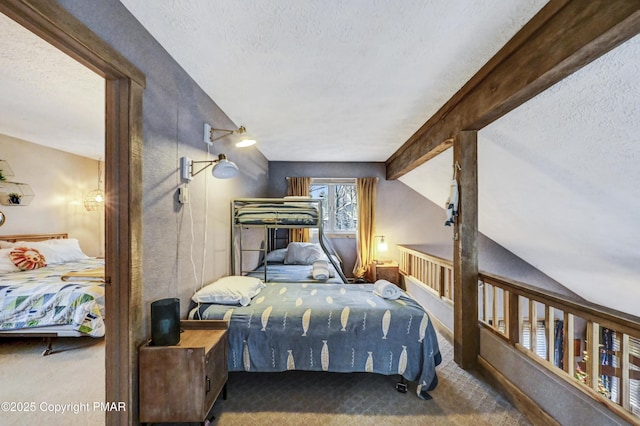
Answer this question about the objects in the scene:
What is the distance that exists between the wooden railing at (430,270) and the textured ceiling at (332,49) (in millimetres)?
1857

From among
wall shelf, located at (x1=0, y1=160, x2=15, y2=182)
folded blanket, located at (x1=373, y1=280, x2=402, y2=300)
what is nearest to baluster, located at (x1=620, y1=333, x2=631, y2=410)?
folded blanket, located at (x1=373, y1=280, x2=402, y2=300)

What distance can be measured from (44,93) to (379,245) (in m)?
4.55

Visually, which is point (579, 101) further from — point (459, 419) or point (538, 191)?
point (459, 419)

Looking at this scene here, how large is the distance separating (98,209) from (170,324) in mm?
4633

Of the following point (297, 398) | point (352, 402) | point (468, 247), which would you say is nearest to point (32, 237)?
point (297, 398)

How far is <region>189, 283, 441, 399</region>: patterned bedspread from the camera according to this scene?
6.35 feet

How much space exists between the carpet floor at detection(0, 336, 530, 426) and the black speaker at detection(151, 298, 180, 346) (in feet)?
2.17

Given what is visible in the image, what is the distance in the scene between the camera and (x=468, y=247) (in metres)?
2.27

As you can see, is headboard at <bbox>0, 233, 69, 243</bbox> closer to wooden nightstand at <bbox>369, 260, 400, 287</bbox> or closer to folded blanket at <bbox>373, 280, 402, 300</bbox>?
folded blanket at <bbox>373, 280, 402, 300</bbox>

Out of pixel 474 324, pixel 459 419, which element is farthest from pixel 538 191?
pixel 459 419

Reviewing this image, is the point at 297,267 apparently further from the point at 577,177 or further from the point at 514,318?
the point at 577,177

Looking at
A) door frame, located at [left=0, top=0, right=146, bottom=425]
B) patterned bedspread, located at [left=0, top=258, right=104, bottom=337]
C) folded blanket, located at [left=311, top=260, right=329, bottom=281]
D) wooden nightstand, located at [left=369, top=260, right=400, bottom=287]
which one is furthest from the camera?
wooden nightstand, located at [left=369, top=260, right=400, bottom=287]

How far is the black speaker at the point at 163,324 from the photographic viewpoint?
4.91 feet

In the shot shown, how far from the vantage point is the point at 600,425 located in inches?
51.4
